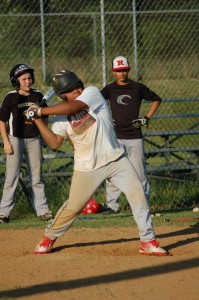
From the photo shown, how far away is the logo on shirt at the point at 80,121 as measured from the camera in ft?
27.6

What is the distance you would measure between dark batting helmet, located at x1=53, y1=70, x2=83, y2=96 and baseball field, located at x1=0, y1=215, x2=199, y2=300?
162 centimetres

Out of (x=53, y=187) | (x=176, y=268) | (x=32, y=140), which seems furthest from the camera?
(x=53, y=187)

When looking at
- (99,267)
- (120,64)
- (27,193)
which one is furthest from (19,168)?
(99,267)

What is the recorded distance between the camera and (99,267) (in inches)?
318

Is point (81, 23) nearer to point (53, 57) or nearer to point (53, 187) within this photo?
point (53, 57)

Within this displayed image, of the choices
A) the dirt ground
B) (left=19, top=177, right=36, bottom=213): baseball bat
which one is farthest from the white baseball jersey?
(left=19, top=177, right=36, bottom=213): baseball bat

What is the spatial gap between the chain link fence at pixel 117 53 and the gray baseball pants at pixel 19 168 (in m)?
0.94

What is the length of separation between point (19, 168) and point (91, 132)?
299 centimetres

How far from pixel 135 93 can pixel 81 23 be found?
2962 mm

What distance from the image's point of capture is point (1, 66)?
13430 millimetres

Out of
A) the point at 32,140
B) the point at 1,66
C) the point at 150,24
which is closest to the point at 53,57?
the point at 1,66

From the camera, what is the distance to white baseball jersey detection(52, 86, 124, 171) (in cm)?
841

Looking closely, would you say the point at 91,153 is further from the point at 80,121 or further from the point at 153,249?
the point at 153,249

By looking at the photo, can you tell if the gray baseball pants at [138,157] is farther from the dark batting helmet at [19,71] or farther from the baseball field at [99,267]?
the dark batting helmet at [19,71]
